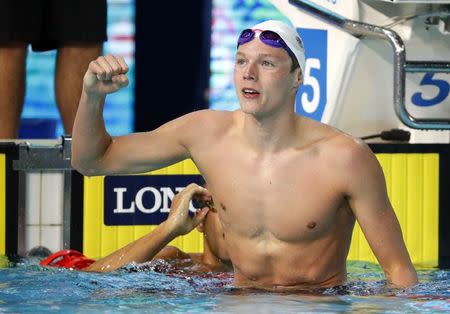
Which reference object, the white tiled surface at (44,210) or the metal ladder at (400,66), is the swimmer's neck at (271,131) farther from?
the white tiled surface at (44,210)

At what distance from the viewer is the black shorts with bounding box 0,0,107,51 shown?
5027mm

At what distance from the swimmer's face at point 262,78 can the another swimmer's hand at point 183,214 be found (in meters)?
0.79

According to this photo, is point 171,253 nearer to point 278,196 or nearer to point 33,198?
point 33,198

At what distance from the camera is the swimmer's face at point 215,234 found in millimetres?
4332

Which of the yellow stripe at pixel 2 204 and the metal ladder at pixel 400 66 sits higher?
the metal ladder at pixel 400 66

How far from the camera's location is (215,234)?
435 centimetres

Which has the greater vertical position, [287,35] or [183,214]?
[287,35]

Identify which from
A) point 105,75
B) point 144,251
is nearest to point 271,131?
point 105,75

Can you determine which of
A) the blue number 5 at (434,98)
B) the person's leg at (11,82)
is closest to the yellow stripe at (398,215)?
the blue number 5 at (434,98)

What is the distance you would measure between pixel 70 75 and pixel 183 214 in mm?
1028

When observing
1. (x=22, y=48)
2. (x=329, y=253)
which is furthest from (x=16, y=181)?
(x=329, y=253)

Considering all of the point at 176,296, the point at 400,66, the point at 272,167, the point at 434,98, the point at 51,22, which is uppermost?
the point at 51,22

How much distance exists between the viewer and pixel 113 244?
486 cm

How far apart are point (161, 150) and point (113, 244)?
3.88ft
